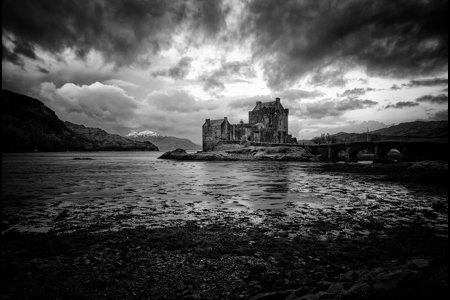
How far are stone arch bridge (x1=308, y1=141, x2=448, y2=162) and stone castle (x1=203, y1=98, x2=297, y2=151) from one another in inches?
708

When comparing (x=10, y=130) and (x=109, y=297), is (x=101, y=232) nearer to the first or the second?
(x=109, y=297)

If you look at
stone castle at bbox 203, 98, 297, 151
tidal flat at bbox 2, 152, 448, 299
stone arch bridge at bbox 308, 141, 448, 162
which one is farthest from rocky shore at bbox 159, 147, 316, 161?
tidal flat at bbox 2, 152, 448, 299

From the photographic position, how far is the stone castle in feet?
280

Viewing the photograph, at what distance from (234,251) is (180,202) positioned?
305 inches

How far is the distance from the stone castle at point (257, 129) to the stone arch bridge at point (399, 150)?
18.0 m

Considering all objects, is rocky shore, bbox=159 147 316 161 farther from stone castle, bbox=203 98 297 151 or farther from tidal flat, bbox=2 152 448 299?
tidal flat, bbox=2 152 448 299

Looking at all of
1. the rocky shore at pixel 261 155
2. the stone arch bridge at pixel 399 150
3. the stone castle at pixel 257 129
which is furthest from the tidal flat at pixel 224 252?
the stone castle at pixel 257 129

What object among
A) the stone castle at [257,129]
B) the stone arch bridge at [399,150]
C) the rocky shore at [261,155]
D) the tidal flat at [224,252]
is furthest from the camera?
the stone castle at [257,129]

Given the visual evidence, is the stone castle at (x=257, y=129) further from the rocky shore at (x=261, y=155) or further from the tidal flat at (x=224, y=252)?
the tidal flat at (x=224, y=252)

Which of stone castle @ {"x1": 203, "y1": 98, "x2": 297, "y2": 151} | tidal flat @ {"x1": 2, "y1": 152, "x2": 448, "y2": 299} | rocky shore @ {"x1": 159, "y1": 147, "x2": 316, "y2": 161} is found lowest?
tidal flat @ {"x1": 2, "y1": 152, "x2": 448, "y2": 299}

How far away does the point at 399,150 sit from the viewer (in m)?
53.2

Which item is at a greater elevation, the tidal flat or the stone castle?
the stone castle

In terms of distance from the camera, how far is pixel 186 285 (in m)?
4.43

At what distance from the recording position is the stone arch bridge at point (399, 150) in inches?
1793
